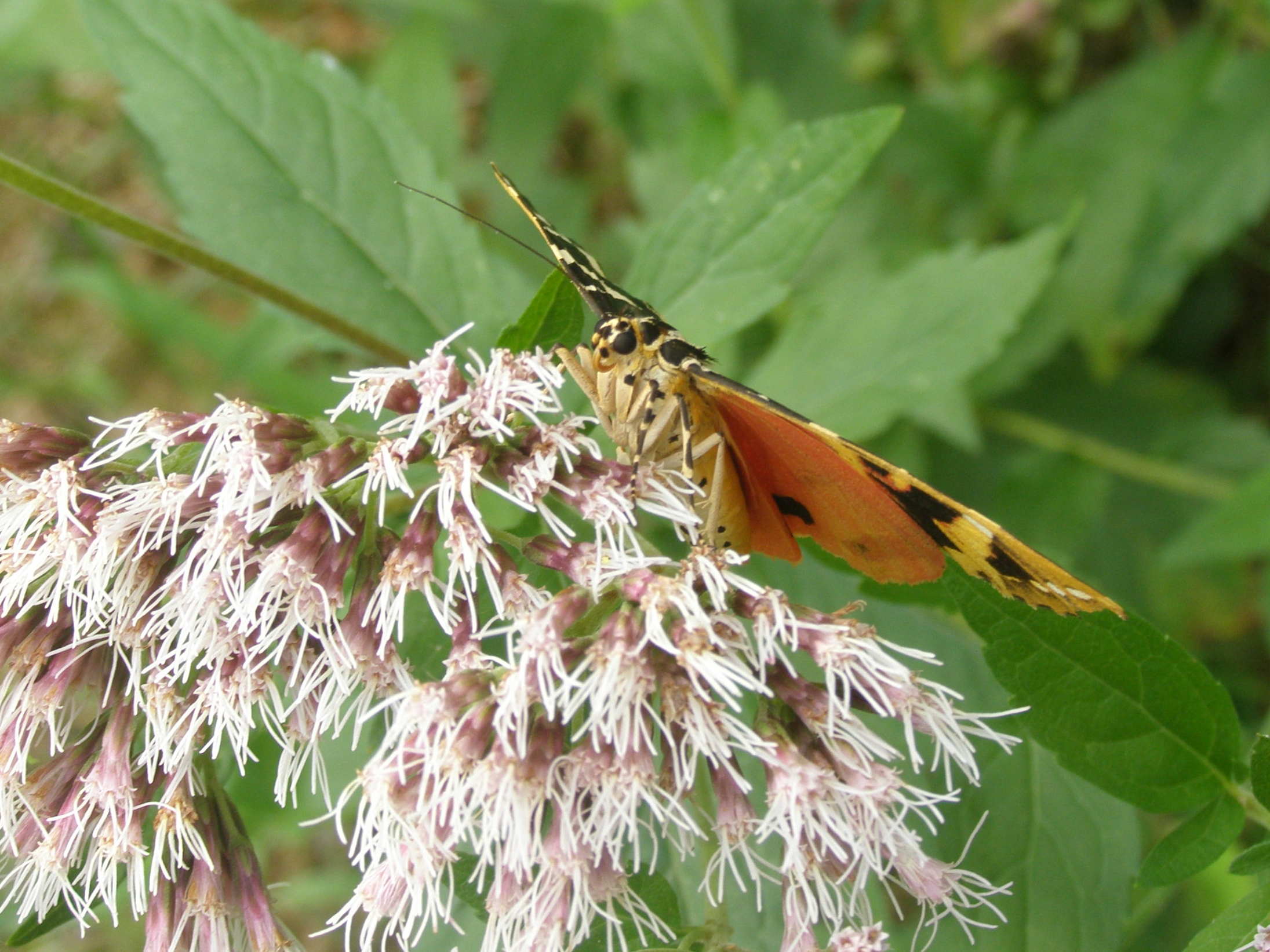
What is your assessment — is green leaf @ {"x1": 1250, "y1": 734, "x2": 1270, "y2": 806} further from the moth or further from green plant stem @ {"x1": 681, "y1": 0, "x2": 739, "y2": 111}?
green plant stem @ {"x1": 681, "y1": 0, "x2": 739, "y2": 111}

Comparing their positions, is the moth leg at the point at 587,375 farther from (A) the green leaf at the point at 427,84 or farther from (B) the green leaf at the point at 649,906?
(A) the green leaf at the point at 427,84

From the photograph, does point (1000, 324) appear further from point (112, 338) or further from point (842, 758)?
point (112, 338)

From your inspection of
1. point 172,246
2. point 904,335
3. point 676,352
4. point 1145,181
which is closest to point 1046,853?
point 676,352

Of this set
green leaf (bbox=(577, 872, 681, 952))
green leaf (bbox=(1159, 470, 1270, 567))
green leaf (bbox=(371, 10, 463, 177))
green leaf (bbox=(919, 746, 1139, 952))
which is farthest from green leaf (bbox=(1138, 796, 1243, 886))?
green leaf (bbox=(371, 10, 463, 177))

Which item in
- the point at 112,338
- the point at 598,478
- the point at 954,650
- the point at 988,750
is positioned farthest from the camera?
the point at 112,338

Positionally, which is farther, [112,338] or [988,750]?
[112,338]

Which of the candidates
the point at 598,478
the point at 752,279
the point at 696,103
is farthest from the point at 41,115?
the point at 598,478

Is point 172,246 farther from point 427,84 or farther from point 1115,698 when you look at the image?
point 427,84
